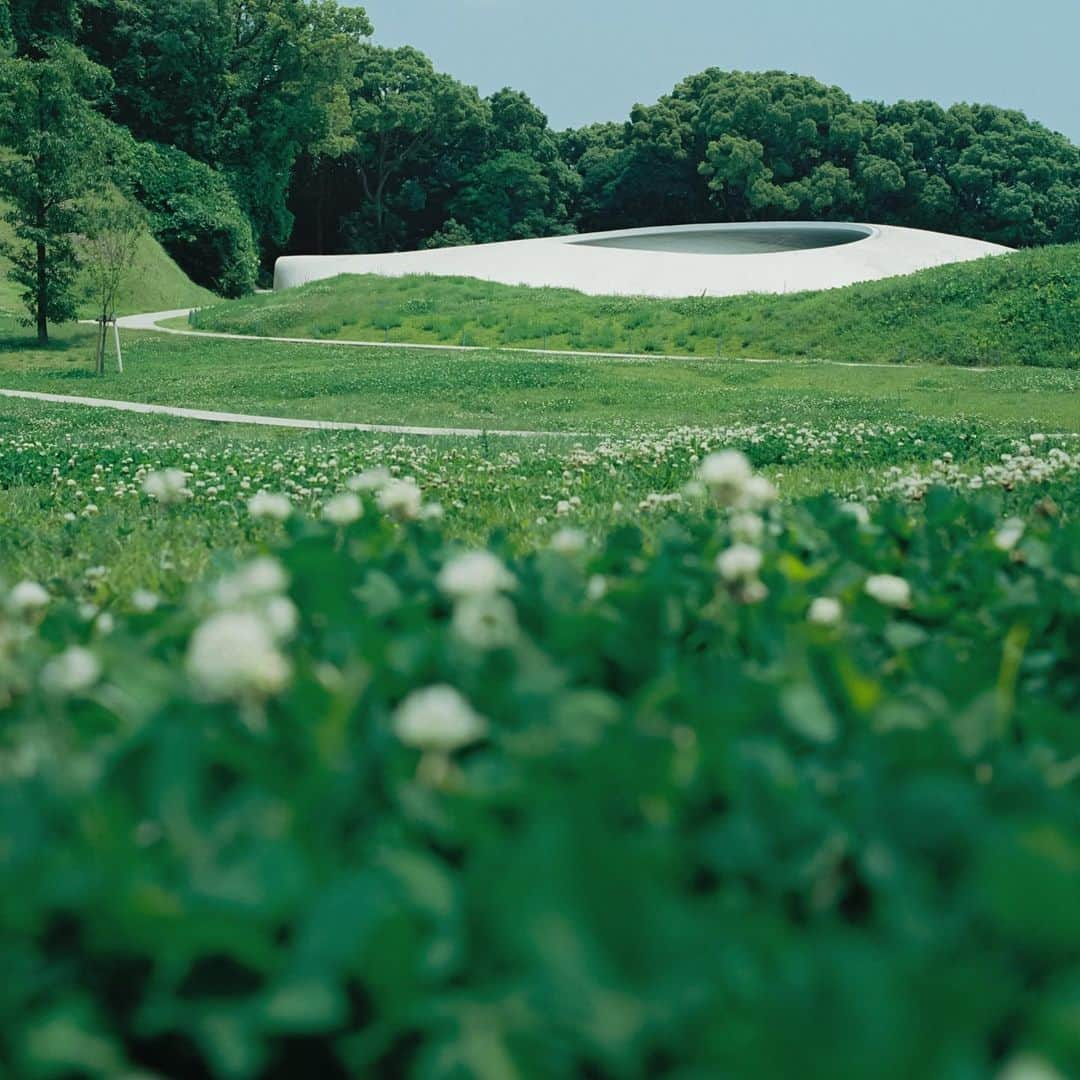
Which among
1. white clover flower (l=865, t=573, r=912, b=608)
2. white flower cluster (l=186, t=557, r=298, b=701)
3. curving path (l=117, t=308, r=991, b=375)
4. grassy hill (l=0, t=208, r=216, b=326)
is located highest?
grassy hill (l=0, t=208, r=216, b=326)

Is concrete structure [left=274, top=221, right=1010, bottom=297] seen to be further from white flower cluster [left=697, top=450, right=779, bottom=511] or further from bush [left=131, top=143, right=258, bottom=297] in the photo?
white flower cluster [left=697, top=450, right=779, bottom=511]

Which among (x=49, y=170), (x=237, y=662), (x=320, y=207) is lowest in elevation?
(x=237, y=662)

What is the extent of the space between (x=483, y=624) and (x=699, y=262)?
36.5 meters

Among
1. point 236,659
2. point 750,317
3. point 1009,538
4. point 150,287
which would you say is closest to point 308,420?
point 1009,538

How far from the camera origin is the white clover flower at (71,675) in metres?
1.43

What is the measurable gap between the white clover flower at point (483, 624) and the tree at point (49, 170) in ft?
94.4

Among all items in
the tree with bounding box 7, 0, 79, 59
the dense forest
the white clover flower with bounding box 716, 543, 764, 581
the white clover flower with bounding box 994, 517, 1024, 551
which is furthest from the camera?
the dense forest

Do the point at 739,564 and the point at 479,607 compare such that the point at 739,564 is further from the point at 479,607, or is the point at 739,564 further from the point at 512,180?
the point at 512,180

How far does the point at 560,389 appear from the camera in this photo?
19.2m

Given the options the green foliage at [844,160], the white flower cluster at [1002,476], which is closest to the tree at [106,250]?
the white flower cluster at [1002,476]

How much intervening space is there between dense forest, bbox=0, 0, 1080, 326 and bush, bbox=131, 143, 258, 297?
94 mm

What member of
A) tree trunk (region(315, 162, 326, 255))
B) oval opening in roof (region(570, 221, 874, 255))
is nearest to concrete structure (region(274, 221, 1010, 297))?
oval opening in roof (region(570, 221, 874, 255))

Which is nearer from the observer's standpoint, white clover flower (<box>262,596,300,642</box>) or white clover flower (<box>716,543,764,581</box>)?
white clover flower (<box>262,596,300,642</box>)

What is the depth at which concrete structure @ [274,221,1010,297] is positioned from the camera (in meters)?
35.4
